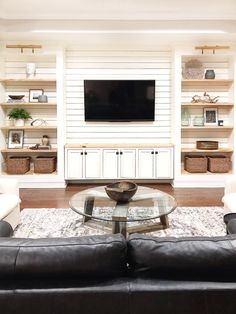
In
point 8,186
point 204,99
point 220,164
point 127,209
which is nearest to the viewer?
point 127,209

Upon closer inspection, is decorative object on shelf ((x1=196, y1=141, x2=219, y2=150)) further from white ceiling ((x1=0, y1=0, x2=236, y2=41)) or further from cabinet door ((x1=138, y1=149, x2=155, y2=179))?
white ceiling ((x1=0, y1=0, x2=236, y2=41))

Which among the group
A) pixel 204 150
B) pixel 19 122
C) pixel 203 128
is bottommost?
pixel 204 150

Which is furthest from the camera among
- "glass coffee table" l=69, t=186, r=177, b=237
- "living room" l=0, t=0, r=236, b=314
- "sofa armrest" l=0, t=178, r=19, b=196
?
"living room" l=0, t=0, r=236, b=314

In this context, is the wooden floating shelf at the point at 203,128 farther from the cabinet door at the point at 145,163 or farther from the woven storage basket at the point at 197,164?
the cabinet door at the point at 145,163

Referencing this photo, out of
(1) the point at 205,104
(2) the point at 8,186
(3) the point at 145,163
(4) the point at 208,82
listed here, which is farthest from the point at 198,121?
(2) the point at 8,186

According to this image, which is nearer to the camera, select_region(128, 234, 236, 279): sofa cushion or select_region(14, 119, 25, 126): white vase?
select_region(128, 234, 236, 279): sofa cushion

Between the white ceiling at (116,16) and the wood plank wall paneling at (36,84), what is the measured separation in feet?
2.32

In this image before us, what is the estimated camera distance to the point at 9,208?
10.9 ft

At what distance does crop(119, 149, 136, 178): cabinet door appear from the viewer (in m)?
5.89

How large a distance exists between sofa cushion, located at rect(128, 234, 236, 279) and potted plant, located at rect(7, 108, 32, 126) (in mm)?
5064

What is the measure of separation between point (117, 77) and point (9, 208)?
3.73 meters

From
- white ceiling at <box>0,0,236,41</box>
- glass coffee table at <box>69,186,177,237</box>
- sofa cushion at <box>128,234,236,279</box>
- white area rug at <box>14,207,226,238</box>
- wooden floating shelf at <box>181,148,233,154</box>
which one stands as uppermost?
white ceiling at <box>0,0,236,41</box>

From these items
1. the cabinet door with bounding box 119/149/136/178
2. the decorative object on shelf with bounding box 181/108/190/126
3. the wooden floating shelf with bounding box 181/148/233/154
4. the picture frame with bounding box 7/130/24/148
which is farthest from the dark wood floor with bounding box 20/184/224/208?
the decorative object on shelf with bounding box 181/108/190/126

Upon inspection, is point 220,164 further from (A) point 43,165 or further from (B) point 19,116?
(B) point 19,116
